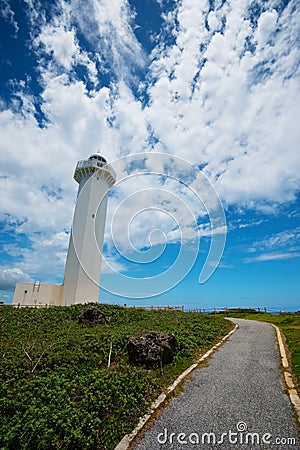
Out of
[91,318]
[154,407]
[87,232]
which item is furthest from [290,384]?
[87,232]

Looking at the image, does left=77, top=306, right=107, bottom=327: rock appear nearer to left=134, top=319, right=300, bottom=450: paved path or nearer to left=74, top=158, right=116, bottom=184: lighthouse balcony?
left=134, top=319, right=300, bottom=450: paved path

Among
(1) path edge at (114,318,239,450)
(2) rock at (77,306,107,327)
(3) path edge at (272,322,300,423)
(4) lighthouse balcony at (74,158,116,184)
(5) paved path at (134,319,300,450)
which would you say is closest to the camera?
(1) path edge at (114,318,239,450)

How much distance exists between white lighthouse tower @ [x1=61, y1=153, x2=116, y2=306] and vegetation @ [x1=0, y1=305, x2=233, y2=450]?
46.9ft

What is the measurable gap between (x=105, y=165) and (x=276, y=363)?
86.2 feet

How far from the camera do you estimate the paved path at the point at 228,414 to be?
465 centimetres

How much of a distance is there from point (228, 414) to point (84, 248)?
22.5 m

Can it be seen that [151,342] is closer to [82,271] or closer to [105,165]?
[82,271]

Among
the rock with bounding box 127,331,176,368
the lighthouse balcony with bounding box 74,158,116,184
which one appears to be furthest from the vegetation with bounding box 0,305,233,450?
the lighthouse balcony with bounding box 74,158,116,184

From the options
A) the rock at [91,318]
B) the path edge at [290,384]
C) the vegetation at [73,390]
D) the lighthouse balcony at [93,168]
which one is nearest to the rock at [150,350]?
the vegetation at [73,390]

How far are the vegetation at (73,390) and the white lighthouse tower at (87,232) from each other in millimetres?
14285

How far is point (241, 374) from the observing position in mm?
8250

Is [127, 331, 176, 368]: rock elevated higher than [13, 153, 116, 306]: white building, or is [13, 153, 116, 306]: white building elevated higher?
[13, 153, 116, 306]: white building

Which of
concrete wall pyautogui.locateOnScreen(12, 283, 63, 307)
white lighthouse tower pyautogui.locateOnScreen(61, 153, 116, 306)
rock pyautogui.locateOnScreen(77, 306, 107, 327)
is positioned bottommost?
rock pyautogui.locateOnScreen(77, 306, 107, 327)

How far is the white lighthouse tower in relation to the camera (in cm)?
2559
